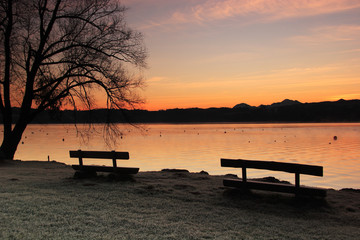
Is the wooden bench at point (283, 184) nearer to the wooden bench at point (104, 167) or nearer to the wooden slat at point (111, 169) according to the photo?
the wooden slat at point (111, 169)

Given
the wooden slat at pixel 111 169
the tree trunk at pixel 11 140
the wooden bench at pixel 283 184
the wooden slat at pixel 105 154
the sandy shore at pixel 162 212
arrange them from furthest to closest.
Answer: the tree trunk at pixel 11 140 < the wooden slat at pixel 111 169 < the wooden slat at pixel 105 154 < the wooden bench at pixel 283 184 < the sandy shore at pixel 162 212

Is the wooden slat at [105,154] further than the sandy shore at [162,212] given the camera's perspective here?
Yes

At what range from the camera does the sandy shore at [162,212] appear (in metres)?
6.63

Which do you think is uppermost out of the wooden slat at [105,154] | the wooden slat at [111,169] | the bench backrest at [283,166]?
the wooden slat at [105,154]

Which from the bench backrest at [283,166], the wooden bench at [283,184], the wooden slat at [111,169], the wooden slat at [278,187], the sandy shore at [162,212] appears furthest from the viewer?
the wooden slat at [111,169]

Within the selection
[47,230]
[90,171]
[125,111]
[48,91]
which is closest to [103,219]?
[47,230]

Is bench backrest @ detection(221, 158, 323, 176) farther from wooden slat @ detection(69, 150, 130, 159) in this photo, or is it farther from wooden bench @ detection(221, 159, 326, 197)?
wooden slat @ detection(69, 150, 130, 159)

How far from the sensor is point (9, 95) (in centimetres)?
2142

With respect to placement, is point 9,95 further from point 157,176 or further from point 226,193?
point 226,193

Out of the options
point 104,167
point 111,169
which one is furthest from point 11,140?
point 111,169

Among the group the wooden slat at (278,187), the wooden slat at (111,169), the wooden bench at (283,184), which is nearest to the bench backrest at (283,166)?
the wooden bench at (283,184)

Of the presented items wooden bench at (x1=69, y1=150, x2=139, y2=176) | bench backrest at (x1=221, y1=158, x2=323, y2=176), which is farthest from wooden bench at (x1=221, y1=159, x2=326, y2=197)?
wooden bench at (x1=69, y1=150, x2=139, y2=176)

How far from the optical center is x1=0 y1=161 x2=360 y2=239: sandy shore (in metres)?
6.63

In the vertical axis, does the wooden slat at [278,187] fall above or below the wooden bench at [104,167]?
below
